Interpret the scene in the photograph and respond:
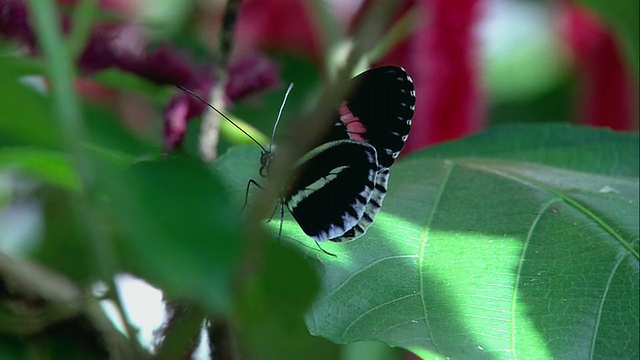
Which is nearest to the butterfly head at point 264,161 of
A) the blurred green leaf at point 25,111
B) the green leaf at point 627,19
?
the blurred green leaf at point 25,111

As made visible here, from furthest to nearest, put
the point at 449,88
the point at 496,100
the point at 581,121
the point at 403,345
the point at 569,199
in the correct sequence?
1. the point at 496,100
2. the point at 581,121
3. the point at 449,88
4. the point at 569,199
5. the point at 403,345

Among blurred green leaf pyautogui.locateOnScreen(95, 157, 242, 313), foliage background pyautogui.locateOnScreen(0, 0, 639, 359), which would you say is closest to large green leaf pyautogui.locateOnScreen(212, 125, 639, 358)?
foliage background pyautogui.locateOnScreen(0, 0, 639, 359)

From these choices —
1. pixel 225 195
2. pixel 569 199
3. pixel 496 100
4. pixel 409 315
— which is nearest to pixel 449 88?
pixel 569 199

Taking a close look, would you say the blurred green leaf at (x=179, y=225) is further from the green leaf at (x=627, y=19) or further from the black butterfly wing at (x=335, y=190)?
the green leaf at (x=627, y=19)

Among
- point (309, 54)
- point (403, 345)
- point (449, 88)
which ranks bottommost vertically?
point (403, 345)

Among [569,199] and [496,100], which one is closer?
[569,199]

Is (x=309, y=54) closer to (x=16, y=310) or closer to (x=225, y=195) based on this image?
(x=16, y=310)

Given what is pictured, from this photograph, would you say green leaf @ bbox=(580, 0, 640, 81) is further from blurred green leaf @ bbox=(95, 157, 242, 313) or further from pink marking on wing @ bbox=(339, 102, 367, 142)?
blurred green leaf @ bbox=(95, 157, 242, 313)
